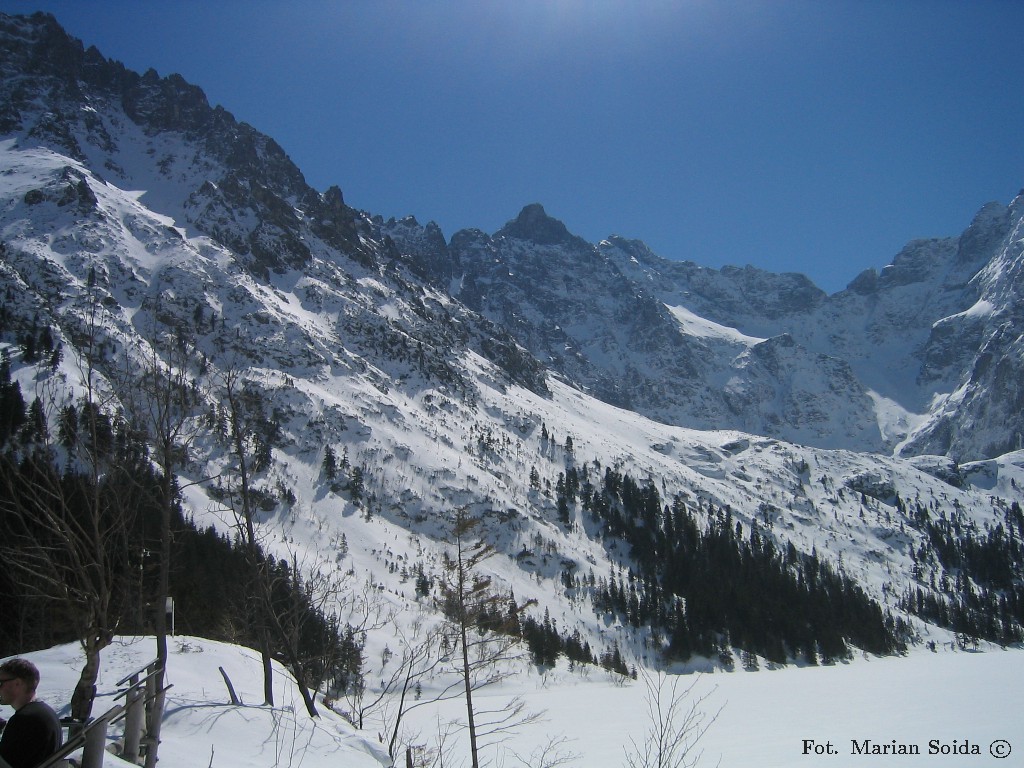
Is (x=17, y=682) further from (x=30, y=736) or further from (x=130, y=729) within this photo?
(x=130, y=729)

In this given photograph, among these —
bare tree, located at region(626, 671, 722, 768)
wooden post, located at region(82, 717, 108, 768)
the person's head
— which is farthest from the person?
bare tree, located at region(626, 671, 722, 768)

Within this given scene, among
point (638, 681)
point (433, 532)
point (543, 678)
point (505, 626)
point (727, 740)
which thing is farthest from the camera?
point (433, 532)

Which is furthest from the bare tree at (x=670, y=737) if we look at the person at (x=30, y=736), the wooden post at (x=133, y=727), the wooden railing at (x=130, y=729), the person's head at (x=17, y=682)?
the wooden post at (x=133, y=727)

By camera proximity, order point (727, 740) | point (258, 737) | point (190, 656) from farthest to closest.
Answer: point (727, 740)
point (190, 656)
point (258, 737)

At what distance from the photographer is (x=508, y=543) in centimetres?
14175

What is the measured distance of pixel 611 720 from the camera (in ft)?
172

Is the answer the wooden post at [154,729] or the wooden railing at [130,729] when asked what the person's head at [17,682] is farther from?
the wooden post at [154,729]

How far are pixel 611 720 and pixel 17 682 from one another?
54219 millimetres

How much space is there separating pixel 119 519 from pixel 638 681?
10522cm

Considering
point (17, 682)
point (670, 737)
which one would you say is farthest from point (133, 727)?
point (670, 737)

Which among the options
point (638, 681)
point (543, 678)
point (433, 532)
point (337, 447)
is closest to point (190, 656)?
point (543, 678)

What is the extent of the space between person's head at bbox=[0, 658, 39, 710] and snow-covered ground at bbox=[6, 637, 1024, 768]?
325 cm

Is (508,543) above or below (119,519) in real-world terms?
above

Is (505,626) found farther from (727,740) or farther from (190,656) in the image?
(727,740)
